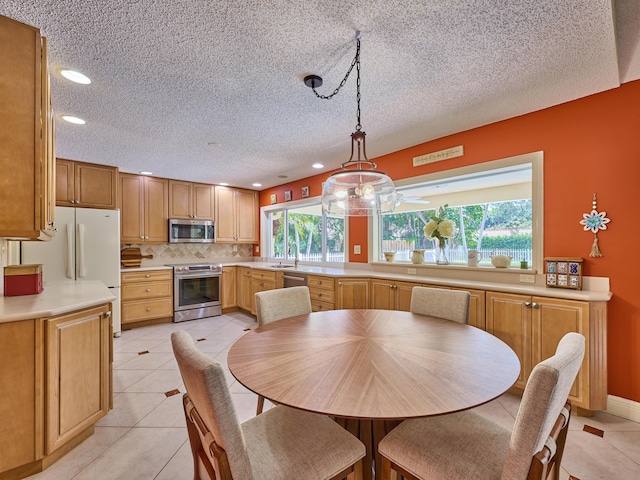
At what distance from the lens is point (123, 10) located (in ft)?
4.55

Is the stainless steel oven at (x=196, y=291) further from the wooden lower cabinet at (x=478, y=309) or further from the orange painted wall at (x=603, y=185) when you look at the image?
the orange painted wall at (x=603, y=185)

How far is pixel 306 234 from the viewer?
514 cm

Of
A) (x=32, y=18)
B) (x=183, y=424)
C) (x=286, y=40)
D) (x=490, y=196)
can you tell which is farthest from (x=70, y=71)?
(x=490, y=196)

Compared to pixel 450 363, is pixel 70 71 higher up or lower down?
higher up

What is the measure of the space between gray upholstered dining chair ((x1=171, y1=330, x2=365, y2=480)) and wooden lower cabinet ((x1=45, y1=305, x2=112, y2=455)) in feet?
3.52

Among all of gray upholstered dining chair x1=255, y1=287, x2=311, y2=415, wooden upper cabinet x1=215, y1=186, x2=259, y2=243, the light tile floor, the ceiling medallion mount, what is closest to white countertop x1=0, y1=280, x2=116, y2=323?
the light tile floor

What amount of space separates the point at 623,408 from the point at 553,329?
27.5 inches

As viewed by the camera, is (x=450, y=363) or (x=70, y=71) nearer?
(x=450, y=363)

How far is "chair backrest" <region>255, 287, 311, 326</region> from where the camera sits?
2.12 meters

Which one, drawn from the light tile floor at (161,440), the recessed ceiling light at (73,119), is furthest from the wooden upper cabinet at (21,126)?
the light tile floor at (161,440)

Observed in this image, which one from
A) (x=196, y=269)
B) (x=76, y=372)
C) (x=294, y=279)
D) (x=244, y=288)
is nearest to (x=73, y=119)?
(x=76, y=372)

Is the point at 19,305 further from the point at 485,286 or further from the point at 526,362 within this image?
the point at 526,362

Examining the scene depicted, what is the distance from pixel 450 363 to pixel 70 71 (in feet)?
9.03

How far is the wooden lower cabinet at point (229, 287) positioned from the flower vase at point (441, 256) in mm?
3489
